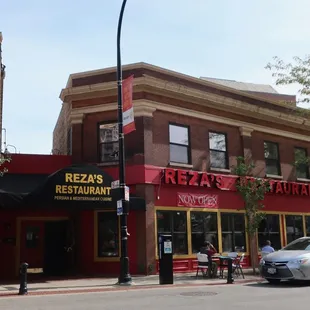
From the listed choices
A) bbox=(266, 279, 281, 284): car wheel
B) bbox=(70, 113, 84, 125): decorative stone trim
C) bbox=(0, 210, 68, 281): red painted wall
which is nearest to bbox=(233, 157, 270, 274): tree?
bbox=(266, 279, 281, 284): car wheel

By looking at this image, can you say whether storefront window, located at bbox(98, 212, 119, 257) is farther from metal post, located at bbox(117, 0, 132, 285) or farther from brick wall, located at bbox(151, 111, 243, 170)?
metal post, located at bbox(117, 0, 132, 285)

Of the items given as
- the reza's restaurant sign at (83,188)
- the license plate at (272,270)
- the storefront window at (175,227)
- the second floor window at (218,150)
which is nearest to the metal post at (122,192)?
the reza's restaurant sign at (83,188)

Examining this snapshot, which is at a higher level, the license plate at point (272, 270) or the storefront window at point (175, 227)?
the storefront window at point (175, 227)

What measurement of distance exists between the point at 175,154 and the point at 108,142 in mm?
2880

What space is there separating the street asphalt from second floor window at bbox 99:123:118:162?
23.0 ft

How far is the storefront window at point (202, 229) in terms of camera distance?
64.0 ft

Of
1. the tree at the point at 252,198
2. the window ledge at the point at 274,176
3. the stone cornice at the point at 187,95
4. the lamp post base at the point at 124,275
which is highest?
the stone cornice at the point at 187,95

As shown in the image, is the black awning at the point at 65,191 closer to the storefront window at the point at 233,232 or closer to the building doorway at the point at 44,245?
the building doorway at the point at 44,245

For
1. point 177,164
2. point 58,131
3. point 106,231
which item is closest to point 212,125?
point 177,164

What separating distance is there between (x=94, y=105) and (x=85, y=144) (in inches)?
65.7

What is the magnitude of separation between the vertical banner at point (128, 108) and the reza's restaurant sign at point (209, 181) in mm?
4155

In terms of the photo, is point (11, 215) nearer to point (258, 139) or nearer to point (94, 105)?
point (94, 105)

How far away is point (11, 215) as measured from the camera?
19203 mm

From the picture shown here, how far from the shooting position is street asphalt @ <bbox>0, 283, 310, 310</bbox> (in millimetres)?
9750
